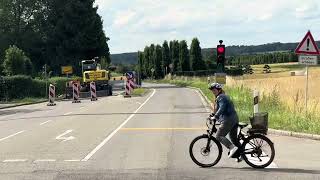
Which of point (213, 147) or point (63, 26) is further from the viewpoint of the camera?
point (63, 26)

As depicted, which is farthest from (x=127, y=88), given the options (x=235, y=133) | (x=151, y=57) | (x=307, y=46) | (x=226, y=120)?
(x=151, y=57)

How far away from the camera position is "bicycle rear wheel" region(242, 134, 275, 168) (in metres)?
11.6

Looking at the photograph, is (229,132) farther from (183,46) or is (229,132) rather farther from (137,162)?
(183,46)

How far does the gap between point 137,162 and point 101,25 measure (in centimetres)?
7336

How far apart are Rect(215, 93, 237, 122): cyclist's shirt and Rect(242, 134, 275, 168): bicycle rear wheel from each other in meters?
0.60

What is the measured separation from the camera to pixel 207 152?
11.9 m

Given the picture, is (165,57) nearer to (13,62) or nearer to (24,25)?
(24,25)

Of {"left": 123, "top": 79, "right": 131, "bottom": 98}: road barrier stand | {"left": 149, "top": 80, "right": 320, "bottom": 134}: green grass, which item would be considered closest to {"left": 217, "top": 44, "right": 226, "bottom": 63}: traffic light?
{"left": 149, "top": 80, "right": 320, "bottom": 134}: green grass

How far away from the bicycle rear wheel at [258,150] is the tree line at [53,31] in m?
64.1

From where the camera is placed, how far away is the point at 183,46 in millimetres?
111938

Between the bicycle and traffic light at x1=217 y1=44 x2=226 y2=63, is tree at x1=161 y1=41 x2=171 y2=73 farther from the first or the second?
the bicycle

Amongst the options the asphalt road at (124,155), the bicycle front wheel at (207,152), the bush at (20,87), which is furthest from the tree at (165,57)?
the bicycle front wheel at (207,152)

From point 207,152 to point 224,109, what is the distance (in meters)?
0.95

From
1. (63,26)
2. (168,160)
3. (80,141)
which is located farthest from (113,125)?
(63,26)
